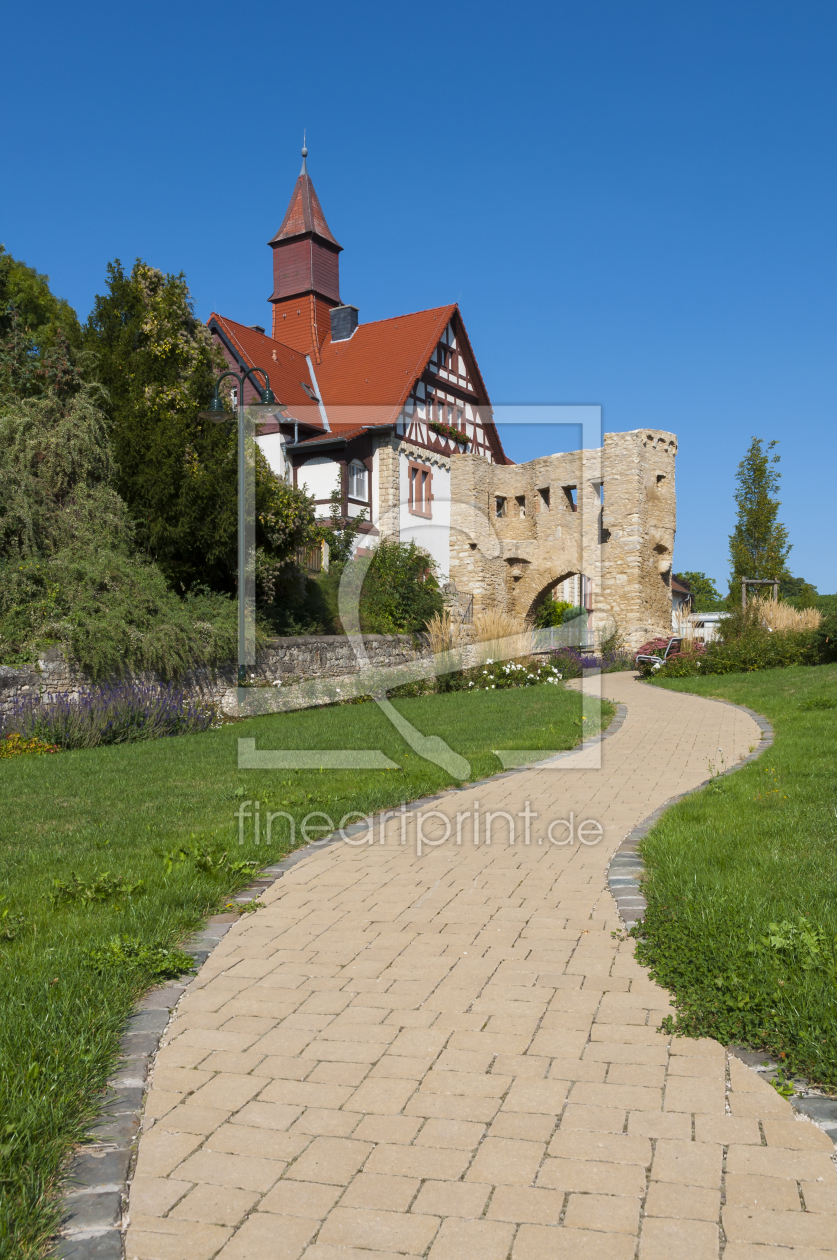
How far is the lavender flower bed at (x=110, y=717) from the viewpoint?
11.0 m

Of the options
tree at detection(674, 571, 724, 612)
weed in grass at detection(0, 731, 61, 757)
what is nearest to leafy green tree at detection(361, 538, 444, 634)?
weed in grass at detection(0, 731, 61, 757)

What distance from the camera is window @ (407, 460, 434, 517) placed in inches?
1133

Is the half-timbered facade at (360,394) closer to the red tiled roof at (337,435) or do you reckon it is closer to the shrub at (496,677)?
the red tiled roof at (337,435)

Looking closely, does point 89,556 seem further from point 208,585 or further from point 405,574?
point 405,574

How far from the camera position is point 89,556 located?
1351cm

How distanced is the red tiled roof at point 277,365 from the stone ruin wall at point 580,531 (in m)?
5.24

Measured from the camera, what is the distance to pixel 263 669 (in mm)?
15430

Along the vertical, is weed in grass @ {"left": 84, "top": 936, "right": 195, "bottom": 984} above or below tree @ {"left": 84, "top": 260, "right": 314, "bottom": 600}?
below

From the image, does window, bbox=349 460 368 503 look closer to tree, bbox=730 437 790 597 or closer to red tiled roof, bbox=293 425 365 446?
red tiled roof, bbox=293 425 365 446

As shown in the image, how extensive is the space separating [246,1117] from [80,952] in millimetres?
1386

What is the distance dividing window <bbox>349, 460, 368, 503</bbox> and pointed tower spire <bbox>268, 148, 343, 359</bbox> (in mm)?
7705

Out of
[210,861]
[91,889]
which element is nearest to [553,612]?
[210,861]

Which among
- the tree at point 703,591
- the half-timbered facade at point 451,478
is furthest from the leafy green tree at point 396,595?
the tree at point 703,591

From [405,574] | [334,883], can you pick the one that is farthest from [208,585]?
[334,883]
